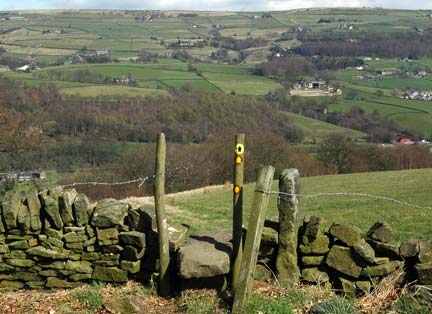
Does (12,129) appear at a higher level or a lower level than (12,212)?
lower

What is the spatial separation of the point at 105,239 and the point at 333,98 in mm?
102580

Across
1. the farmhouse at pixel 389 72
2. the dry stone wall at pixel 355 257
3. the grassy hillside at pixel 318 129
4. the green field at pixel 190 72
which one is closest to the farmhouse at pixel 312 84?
the green field at pixel 190 72

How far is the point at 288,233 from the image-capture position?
8883 millimetres

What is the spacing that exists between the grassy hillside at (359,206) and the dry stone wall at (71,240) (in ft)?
22.9

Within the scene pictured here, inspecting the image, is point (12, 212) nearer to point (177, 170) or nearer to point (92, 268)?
point (92, 268)

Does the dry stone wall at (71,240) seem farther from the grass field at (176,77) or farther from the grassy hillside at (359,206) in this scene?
the grass field at (176,77)

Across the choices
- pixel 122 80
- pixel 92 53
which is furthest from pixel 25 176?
pixel 92 53

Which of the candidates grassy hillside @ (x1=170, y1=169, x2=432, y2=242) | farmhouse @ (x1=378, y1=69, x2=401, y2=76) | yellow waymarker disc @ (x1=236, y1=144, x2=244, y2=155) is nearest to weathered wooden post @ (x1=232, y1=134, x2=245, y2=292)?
yellow waymarker disc @ (x1=236, y1=144, x2=244, y2=155)

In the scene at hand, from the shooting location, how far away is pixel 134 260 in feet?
31.9

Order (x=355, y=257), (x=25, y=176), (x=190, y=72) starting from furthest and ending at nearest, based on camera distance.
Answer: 1. (x=190, y=72)
2. (x=25, y=176)
3. (x=355, y=257)

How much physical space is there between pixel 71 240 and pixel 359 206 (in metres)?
14.3

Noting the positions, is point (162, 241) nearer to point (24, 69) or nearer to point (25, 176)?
point (25, 176)

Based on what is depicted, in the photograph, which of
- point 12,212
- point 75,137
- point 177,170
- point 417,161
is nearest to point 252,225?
point 12,212

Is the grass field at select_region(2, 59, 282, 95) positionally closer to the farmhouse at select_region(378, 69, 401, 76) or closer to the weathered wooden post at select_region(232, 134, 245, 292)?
the farmhouse at select_region(378, 69, 401, 76)
